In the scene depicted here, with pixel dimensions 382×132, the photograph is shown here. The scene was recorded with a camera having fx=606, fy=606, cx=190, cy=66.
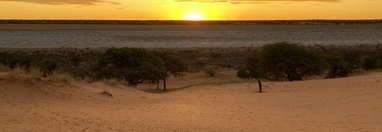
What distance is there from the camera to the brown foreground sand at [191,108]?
1235 centimetres

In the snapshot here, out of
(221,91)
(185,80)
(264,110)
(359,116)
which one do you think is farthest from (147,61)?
(359,116)

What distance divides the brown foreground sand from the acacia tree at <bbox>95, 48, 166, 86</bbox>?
7.89 m

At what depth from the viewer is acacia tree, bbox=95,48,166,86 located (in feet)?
92.4

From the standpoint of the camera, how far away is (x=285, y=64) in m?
30.8

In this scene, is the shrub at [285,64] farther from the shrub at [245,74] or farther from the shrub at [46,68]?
the shrub at [46,68]

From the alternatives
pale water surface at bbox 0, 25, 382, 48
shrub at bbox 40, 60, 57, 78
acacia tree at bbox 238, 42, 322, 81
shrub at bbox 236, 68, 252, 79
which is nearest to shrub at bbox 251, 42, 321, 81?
acacia tree at bbox 238, 42, 322, 81

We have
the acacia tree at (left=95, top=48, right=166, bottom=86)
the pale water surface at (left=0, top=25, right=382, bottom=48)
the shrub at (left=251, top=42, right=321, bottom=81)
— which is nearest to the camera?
the acacia tree at (left=95, top=48, right=166, bottom=86)

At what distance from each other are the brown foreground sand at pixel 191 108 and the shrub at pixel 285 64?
10.1m

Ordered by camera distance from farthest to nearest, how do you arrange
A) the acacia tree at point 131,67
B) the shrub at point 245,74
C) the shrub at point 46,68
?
1. the shrub at point 245,74
2. the acacia tree at point 131,67
3. the shrub at point 46,68

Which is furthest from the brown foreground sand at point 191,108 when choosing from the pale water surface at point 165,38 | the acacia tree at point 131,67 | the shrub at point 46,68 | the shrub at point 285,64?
the pale water surface at point 165,38

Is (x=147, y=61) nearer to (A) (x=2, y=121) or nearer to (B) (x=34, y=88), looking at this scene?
(B) (x=34, y=88)

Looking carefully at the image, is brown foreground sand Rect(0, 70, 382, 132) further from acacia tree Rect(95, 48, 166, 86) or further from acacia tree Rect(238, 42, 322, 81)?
acacia tree Rect(238, 42, 322, 81)

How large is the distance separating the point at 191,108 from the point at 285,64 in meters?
16.1

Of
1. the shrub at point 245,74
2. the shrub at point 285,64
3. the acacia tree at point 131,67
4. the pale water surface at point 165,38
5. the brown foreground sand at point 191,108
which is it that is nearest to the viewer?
the brown foreground sand at point 191,108
